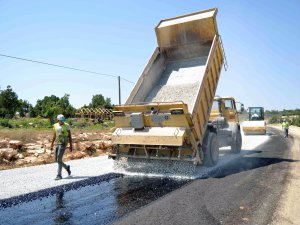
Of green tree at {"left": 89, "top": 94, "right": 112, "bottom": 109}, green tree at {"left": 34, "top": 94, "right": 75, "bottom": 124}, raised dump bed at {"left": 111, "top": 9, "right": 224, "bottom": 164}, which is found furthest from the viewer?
green tree at {"left": 89, "top": 94, "right": 112, "bottom": 109}

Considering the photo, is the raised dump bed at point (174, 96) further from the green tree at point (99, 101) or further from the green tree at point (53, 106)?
the green tree at point (99, 101)

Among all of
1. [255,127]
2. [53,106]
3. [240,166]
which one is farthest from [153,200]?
[53,106]

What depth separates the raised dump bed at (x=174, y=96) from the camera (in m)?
7.21

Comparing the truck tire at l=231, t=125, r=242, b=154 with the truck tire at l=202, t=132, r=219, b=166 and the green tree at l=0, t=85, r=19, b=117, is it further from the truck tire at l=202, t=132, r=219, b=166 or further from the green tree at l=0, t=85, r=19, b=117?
the green tree at l=0, t=85, r=19, b=117

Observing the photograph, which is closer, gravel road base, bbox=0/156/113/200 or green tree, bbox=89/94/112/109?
gravel road base, bbox=0/156/113/200

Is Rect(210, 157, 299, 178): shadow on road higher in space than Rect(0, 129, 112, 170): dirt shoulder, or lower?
lower

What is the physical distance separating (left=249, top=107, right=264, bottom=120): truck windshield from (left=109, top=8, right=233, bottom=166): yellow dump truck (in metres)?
17.1

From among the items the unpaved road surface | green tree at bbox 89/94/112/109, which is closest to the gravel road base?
the unpaved road surface

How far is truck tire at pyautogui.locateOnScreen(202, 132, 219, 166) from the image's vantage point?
7969 millimetres

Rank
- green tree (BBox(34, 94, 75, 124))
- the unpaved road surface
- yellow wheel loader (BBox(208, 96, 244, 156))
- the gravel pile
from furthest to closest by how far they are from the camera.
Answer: green tree (BBox(34, 94, 75, 124)) → yellow wheel loader (BBox(208, 96, 244, 156)) → the gravel pile → the unpaved road surface

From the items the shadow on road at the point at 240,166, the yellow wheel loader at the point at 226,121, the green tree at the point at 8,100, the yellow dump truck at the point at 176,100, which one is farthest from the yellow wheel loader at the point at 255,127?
the green tree at the point at 8,100

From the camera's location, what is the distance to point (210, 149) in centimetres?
809

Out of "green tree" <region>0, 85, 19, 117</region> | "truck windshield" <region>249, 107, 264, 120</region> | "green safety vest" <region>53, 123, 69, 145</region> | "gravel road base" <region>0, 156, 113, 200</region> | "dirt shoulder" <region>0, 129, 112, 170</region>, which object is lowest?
"gravel road base" <region>0, 156, 113, 200</region>

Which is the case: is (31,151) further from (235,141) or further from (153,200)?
(235,141)
